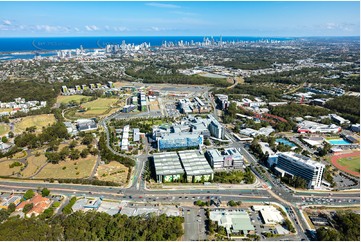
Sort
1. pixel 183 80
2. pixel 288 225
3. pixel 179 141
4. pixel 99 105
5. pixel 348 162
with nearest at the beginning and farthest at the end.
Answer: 1. pixel 288 225
2. pixel 348 162
3. pixel 179 141
4. pixel 99 105
5. pixel 183 80

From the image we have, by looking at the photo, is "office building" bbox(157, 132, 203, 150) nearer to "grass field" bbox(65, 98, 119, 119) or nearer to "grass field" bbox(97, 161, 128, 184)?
"grass field" bbox(97, 161, 128, 184)

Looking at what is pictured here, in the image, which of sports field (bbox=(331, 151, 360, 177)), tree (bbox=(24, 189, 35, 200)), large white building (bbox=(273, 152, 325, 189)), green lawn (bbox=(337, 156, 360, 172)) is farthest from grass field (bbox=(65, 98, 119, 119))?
green lawn (bbox=(337, 156, 360, 172))

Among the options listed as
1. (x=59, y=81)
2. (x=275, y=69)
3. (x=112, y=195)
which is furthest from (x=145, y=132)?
(x=275, y=69)

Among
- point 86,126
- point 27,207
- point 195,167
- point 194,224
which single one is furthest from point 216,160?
point 86,126

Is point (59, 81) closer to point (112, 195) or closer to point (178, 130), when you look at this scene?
point (178, 130)

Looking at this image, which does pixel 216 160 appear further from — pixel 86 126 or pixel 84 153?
pixel 86 126

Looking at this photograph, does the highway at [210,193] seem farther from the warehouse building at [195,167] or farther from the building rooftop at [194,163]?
the building rooftop at [194,163]
